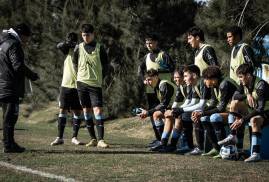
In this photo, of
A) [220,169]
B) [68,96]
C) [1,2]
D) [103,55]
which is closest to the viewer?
[220,169]

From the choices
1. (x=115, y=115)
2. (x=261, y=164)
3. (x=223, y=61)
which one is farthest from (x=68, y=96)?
(x=115, y=115)

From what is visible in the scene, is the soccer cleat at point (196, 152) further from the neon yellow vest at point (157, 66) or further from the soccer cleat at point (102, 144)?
the neon yellow vest at point (157, 66)

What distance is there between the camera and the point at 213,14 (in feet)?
53.8

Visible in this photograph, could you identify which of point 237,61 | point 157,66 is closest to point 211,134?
point 237,61

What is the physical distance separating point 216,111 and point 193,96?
0.83 metres

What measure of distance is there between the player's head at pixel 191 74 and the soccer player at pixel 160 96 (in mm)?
823

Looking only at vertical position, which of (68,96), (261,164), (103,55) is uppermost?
(103,55)

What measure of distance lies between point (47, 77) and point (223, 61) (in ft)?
35.0

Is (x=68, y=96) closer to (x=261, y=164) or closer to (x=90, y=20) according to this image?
(x=261, y=164)

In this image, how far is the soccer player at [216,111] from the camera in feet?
28.3

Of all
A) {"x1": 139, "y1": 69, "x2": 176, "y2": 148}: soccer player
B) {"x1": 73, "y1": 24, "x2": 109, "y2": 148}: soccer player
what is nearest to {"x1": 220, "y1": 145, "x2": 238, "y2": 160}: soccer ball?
{"x1": 139, "y1": 69, "x2": 176, "y2": 148}: soccer player

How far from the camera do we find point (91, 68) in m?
10.4

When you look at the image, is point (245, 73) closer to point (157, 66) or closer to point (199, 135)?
point (199, 135)

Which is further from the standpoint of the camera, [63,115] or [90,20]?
[90,20]
